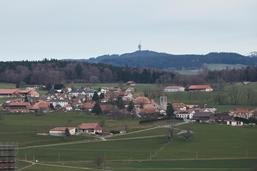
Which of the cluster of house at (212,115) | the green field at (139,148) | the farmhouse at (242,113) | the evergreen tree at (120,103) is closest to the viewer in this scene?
the green field at (139,148)

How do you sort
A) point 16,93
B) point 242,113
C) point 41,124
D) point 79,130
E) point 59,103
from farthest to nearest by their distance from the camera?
point 16,93
point 59,103
point 242,113
point 41,124
point 79,130

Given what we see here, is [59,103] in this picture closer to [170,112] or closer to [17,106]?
[17,106]

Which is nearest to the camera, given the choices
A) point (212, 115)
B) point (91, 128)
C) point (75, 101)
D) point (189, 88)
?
point (91, 128)

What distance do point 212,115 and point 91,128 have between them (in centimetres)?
1653

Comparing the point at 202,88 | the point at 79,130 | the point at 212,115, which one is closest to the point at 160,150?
the point at 79,130

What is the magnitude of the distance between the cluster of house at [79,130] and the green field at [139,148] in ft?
4.79

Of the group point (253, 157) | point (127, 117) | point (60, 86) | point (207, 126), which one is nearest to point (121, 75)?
point (60, 86)

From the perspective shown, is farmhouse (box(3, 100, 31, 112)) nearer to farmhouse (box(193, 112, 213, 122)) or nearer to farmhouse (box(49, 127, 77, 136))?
farmhouse (box(193, 112, 213, 122))

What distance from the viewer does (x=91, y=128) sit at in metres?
69.8

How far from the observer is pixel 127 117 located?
82.8 m

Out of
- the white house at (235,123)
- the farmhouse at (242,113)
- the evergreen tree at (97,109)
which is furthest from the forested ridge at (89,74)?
the white house at (235,123)

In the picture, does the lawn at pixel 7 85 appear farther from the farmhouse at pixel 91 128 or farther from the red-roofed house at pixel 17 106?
the farmhouse at pixel 91 128

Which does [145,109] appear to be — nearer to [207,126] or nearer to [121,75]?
[207,126]

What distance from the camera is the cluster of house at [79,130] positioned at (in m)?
67.5
